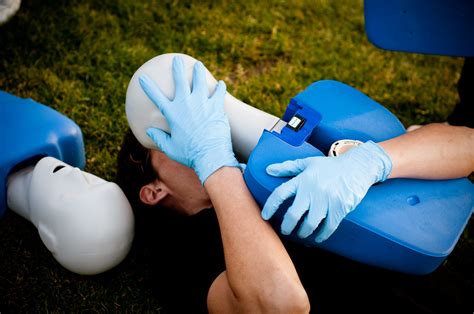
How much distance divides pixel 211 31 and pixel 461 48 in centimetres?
171

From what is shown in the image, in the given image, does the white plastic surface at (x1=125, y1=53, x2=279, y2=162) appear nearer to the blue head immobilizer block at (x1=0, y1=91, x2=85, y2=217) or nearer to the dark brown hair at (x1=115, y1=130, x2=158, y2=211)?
the dark brown hair at (x1=115, y1=130, x2=158, y2=211)

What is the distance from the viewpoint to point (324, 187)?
1.32 m

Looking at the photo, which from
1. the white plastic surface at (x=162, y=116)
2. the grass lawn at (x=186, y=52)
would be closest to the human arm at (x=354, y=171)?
the white plastic surface at (x=162, y=116)

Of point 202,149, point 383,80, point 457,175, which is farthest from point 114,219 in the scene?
point 383,80

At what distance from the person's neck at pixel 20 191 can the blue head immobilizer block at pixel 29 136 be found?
3 cm

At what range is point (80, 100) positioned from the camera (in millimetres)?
2617

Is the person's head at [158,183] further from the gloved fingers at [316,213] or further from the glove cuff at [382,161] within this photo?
the glove cuff at [382,161]

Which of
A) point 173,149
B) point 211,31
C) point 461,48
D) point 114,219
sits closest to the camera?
point 173,149

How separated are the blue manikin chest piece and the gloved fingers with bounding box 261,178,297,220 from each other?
4 centimetres

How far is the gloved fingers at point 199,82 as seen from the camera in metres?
1.61

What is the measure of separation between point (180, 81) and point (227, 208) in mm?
504

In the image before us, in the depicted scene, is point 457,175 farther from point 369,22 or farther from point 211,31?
point 211,31

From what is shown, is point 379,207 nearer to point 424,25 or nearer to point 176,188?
point 176,188

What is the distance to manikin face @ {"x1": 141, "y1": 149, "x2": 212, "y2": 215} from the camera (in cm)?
183
